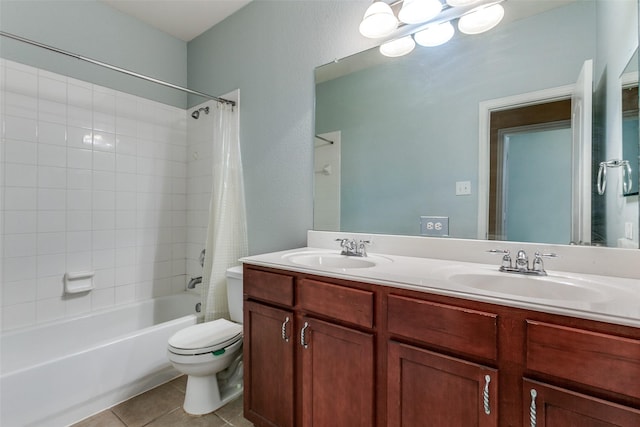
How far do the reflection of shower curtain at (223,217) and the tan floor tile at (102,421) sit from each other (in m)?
0.67

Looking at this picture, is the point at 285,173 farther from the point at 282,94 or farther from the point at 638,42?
the point at 638,42

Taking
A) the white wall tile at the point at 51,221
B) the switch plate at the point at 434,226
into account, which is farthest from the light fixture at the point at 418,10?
the white wall tile at the point at 51,221

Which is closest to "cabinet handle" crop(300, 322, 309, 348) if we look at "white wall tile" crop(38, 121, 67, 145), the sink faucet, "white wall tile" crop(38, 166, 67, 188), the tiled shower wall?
the sink faucet

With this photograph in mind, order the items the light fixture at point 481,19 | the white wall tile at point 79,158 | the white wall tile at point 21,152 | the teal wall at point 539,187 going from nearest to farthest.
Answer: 1. the teal wall at point 539,187
2. the light fixture at point 481,19
3. the white wall tile at point 21,152
4. the white wall tile at point 79,158

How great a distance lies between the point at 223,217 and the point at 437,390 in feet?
5.50

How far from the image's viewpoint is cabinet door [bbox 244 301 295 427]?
4.12 ft

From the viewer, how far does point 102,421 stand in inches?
60.9

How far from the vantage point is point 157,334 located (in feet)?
5.97

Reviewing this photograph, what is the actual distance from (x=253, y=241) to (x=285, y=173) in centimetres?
57

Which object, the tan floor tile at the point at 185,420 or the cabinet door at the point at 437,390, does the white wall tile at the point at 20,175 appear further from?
the cabinet door at the point at 437,390

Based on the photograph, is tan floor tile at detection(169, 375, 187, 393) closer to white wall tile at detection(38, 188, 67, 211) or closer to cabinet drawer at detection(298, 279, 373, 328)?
cabinet drawer at detection(298, 279, 373, 328)

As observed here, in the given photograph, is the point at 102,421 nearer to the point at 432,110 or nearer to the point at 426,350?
the point at 426,350

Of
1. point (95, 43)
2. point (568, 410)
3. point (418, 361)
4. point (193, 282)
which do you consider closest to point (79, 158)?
point (95, 43)

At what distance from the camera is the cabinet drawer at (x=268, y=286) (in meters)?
1.25
